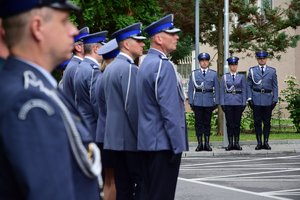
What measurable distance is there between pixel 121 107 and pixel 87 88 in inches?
49.5

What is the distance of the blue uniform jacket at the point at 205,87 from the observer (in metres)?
19.3

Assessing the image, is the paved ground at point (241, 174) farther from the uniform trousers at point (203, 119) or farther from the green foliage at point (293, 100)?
the green foliage at point (293, 100)

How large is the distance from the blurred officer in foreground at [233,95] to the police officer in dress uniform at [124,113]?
423 inches

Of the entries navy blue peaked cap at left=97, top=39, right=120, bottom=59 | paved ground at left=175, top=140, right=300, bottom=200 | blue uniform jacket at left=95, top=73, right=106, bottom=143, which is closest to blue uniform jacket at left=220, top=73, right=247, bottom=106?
paved ground at left=175, top=140, right=300, bottom=200

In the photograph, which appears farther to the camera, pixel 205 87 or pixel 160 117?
pixel 205 87

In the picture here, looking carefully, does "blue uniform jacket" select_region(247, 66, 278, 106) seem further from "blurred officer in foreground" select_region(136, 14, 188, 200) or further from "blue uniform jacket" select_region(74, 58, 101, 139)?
"blurred officer in foreground" select_region(136, 14, 188, 200)

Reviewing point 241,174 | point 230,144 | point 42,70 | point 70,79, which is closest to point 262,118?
point 230,144

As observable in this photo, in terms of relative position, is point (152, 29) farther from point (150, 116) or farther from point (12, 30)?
point (12, 30)

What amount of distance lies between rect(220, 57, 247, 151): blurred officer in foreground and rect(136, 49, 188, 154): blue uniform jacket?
11.6m

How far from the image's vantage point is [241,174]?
14.7 meters

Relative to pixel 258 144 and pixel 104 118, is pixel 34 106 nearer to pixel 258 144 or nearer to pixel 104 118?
pixel 104 118

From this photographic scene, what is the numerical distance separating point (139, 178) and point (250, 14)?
1958 cm

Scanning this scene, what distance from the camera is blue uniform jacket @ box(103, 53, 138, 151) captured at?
8344 mm

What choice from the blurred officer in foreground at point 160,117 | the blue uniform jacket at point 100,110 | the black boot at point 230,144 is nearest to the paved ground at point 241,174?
the black boot at point 230,144
